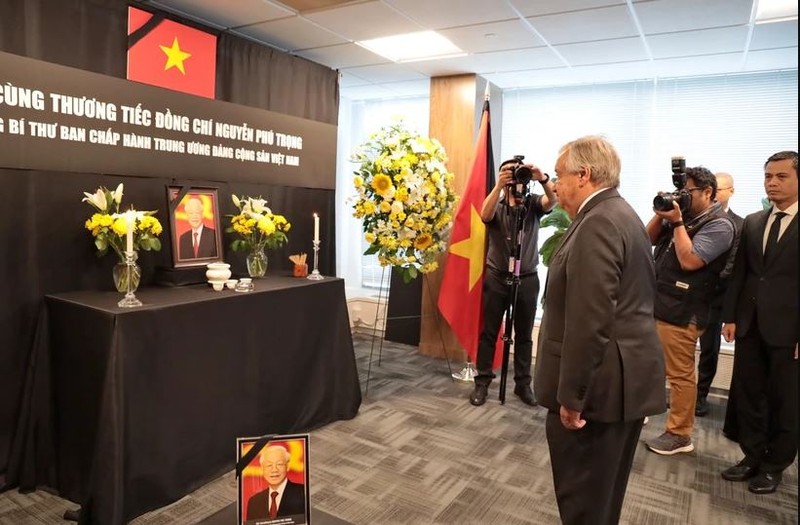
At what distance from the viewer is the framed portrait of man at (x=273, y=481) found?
5.03 ft

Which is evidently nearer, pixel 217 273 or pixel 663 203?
pixel 663 203

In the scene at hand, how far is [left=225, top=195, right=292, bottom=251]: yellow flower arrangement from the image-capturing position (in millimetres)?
3148

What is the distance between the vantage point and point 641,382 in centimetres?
169

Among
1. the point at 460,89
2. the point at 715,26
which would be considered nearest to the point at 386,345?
the point at 460,89

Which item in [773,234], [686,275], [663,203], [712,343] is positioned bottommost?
[712,343]

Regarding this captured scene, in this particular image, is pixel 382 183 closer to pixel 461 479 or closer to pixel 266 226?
pixel 266 226

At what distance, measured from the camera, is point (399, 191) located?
12.1 feet

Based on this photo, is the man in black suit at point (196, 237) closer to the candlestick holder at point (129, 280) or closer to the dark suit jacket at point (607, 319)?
the candlestick holder at point (129, 280)

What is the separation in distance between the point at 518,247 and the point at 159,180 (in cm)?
222

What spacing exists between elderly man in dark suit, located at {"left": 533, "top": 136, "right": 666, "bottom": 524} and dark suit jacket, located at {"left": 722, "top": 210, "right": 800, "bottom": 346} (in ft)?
3.96

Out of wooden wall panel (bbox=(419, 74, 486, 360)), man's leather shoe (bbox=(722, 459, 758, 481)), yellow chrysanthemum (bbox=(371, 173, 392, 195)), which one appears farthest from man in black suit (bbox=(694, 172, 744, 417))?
yellow chrysanthemum (bbox=(371, 173, 392, 195))

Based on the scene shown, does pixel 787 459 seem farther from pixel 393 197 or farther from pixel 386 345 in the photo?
pixel 386 345

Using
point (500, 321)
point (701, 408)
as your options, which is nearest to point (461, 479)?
point (500, 321)

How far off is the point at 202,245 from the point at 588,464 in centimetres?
229
